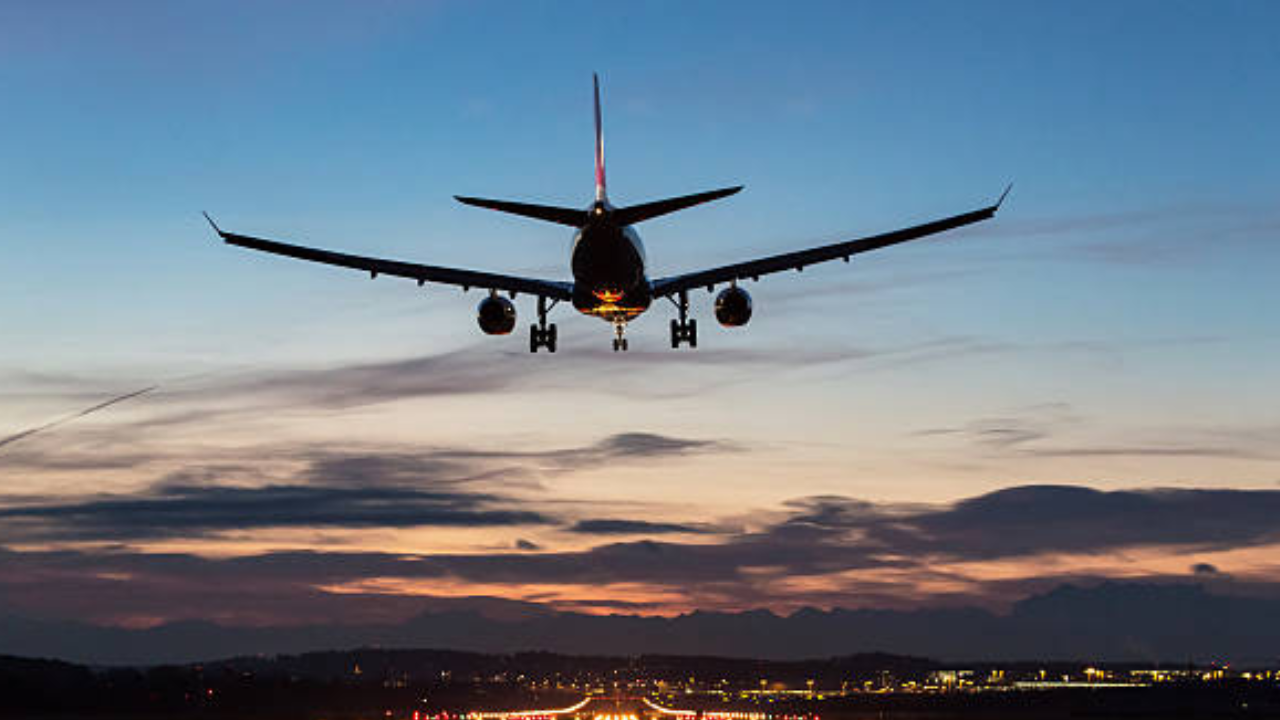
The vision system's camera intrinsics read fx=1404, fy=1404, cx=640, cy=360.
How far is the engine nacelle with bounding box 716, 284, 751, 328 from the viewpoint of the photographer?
69438mm

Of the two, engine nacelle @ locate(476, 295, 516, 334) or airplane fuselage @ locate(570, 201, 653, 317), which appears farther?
engine nacelle @ locate(476, 295, 516, 334)

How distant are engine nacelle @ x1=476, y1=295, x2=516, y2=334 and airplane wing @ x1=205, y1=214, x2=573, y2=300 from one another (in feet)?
4.08

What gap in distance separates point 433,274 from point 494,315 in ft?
12.1

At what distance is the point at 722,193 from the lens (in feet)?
178

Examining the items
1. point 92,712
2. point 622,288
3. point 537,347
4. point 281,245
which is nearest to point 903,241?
point 622,288

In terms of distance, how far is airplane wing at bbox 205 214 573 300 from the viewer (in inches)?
2712

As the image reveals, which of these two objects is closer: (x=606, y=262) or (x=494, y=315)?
(x=606, y=262)

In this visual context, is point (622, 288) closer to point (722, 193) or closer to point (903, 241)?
point (722, 193)

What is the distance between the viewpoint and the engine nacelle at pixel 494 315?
68.8 m

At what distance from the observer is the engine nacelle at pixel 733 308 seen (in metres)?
69.4

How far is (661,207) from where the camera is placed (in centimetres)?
5834

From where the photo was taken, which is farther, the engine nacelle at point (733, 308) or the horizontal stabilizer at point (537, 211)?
the engine nacelle at point (733, 308)

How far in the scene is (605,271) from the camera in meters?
62.2

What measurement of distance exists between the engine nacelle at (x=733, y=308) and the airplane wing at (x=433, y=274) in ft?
24.7
